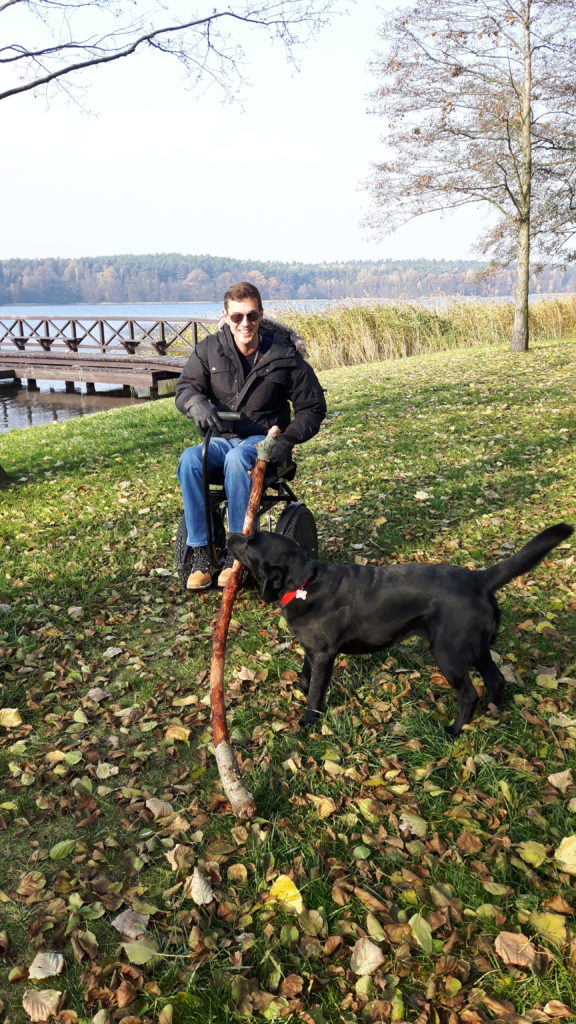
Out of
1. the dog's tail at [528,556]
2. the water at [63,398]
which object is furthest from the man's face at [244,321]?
the water at [63,398]

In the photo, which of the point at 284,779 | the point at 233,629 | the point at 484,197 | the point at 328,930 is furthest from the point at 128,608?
the point at 484,197

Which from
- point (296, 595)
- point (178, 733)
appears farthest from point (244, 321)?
point (178, 733)

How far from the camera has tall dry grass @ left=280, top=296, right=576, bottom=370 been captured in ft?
63.1

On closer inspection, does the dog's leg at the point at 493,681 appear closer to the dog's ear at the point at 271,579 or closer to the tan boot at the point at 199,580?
the dog's ear at the point at 271,579

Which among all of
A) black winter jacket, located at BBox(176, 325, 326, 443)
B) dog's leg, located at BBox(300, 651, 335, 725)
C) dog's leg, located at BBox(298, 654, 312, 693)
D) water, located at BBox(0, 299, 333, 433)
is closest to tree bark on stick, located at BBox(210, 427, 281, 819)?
dog's leg, located at BBox(300, 651, 335, 725)

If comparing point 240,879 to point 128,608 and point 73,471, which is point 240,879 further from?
point 73,471

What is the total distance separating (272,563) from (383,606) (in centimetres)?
54

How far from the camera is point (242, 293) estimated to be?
13.3 feet

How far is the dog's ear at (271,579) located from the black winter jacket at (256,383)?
1.43 meters

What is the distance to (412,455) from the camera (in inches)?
310

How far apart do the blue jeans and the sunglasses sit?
76 cm

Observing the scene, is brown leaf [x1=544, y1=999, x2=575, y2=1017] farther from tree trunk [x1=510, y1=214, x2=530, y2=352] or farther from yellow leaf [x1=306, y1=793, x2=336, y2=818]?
tree trunk [x1=510, y1=214, x2=530, y2=352]

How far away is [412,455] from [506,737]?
5270 mm

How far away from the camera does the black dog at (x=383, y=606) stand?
2.78m
